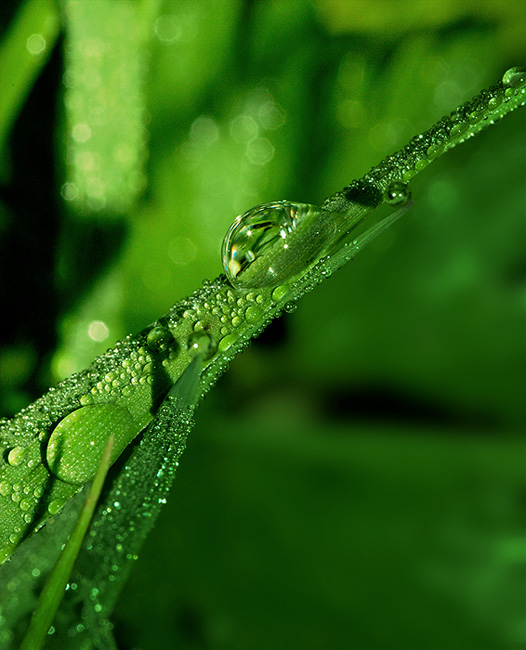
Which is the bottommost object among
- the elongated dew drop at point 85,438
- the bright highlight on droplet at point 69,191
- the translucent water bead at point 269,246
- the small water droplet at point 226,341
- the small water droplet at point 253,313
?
the elongated dew drop at point 85,438

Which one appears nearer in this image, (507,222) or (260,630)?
(260,630)

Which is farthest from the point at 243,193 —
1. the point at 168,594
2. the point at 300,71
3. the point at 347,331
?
the point at 168,594

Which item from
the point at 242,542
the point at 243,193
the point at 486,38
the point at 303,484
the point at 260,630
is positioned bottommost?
the point at 260,630

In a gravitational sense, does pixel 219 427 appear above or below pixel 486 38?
below

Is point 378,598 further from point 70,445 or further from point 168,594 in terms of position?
point 70,445

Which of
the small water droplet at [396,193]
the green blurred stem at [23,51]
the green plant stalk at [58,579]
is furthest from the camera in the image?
the green blurred stem at [23,51]

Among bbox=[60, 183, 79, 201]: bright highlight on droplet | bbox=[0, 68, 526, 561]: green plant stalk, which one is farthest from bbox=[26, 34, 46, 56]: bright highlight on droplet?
bbox=[0, 68, 526, 561]: green plant stalk

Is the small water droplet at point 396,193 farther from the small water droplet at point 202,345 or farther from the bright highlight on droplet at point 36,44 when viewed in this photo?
the bright highlight on droplet at point 36,44

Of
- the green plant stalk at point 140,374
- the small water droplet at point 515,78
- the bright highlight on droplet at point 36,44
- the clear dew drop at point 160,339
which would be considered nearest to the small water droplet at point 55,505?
the green plant stalk at point 140,374
